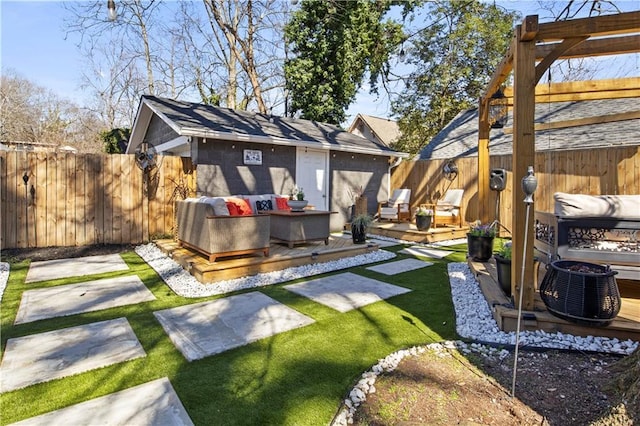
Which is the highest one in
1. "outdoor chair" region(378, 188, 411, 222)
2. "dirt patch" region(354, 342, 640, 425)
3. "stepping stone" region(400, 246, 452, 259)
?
"outdoor chair" region(378, 188, 411, 222)

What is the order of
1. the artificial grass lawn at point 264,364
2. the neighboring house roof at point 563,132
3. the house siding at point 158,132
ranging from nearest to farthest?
the artificial grass lawn at point 264,364 < the neighboring house roof at point 563,132 < the house siding at point 158,132

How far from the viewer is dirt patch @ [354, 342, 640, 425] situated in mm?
1915

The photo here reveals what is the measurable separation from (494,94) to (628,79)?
1778mm

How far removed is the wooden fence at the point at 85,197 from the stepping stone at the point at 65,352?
4.20 m

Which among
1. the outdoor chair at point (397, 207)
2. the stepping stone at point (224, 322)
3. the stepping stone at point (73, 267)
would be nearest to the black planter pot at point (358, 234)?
the stepping stone at point (224, 322)

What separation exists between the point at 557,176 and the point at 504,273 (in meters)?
6.08

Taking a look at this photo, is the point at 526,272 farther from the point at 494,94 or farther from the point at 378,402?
the point at 494,94

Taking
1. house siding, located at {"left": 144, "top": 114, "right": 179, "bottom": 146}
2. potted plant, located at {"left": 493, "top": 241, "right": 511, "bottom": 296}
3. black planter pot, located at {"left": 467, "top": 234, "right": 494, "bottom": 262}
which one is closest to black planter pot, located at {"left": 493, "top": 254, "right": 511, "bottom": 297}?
potted plant, located at {"left": 493, "top": 241, "right": 511, "bottom": 296}

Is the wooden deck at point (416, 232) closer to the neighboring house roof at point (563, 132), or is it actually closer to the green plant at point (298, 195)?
the neighboring house roof at point (563, 132)

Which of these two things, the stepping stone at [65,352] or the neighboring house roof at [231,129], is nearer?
the stepping stone at [65,352]

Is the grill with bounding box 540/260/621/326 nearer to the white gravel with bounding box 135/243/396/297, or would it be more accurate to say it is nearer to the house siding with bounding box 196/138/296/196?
the white gravel with bounding box 135/243/396/297

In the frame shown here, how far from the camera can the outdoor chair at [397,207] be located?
10016 millimetres

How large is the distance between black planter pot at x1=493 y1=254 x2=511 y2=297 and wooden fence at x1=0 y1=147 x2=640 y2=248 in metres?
4.09

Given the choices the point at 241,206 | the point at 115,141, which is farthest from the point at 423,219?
the point at 115,141
